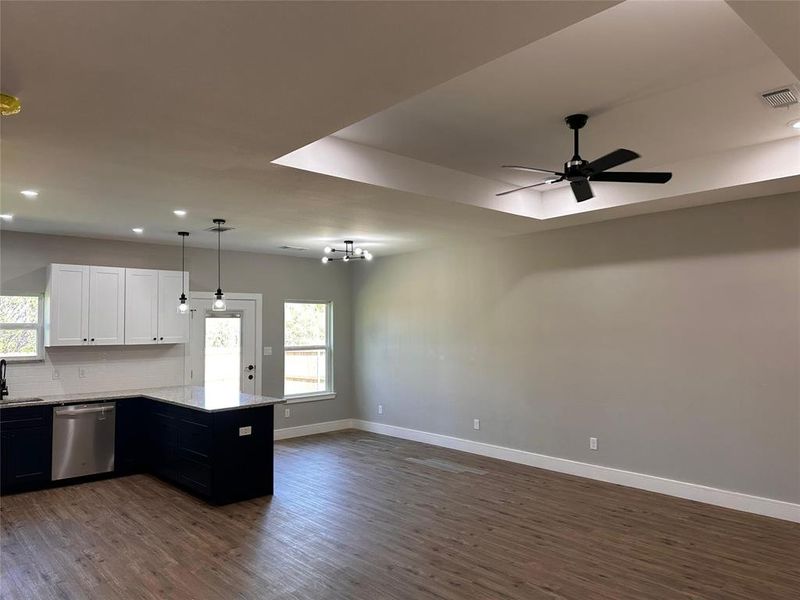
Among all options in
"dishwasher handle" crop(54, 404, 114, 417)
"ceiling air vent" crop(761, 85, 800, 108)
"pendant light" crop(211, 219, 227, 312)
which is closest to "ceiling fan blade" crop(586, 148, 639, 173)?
"ceiling air vent" crop(761, 85, 800, 108)

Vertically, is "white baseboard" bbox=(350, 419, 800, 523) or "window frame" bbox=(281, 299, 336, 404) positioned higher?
"window frame" bbox=(281, 299, 336, 404)

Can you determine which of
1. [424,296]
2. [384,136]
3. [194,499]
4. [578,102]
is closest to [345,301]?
[424,296]

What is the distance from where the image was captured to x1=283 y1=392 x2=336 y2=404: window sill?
817 centimetres

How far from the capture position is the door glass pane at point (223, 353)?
7547 mm

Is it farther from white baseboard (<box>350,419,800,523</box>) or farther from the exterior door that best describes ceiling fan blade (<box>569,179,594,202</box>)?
the exterior door

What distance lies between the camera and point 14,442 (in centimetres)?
543

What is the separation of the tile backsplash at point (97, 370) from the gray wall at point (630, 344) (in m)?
3.26

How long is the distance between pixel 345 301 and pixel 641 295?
Answer: 4824 mm

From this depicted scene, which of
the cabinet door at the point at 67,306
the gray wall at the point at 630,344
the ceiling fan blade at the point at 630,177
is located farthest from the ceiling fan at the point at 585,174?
the cabinet door at the point at 67,306

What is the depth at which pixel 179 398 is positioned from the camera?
5.72 m

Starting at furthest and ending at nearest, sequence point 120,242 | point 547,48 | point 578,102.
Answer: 1. point 120,242
2. point 578,102
3. point 547,48

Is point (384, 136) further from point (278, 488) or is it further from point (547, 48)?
point (278, 488)

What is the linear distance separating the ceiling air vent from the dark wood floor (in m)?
2.98

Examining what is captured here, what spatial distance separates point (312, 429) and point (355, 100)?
6533 millimetres
